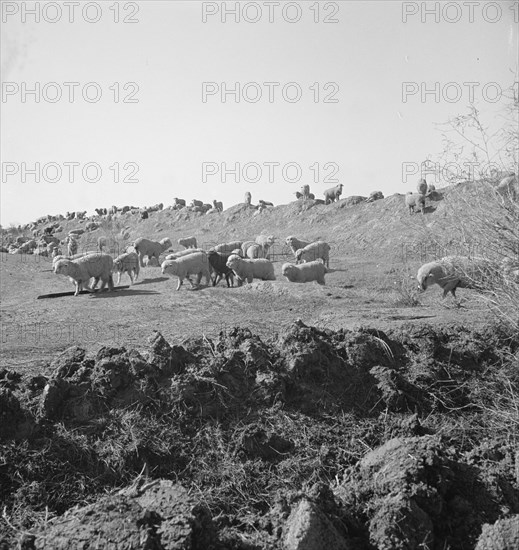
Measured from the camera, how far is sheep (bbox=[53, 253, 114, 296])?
1769cm

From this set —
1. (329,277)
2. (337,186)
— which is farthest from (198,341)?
(337,186)

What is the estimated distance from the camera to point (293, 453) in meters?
5.60

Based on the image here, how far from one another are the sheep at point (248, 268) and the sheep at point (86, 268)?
4.06m

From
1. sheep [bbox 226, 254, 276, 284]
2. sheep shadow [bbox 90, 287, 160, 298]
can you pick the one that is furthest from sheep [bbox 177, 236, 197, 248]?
sheep shadow [bbox 90, 287, 160, 298]

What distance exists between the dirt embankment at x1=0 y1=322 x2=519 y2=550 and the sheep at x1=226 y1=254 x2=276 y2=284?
41.7 ft

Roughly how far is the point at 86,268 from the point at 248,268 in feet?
17.7

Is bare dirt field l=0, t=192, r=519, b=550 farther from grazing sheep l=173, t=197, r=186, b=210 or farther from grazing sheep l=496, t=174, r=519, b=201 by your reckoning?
grazing sheep l=173, t=197, r=186, b=210

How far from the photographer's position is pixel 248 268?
67.0 ft

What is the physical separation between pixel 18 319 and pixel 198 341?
296 inches

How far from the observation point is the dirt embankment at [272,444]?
13.1ft

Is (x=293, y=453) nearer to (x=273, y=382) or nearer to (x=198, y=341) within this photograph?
(x=273, y=382)

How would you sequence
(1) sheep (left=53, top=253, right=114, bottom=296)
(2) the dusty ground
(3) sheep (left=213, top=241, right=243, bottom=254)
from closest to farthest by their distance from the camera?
1. (2) the dusty ground
2. (1) sheep (left=53, top=253, right=114, bottom=296)
3. (3) sheep (left=213, top=241, right=243, bottom=254)

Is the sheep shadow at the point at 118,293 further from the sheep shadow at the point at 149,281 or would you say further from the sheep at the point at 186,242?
the sheep at the point at 186,242

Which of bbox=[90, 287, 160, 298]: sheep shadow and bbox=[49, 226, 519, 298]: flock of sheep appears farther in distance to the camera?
bbox=[49, 226, 519, 298]: flock of sheep
